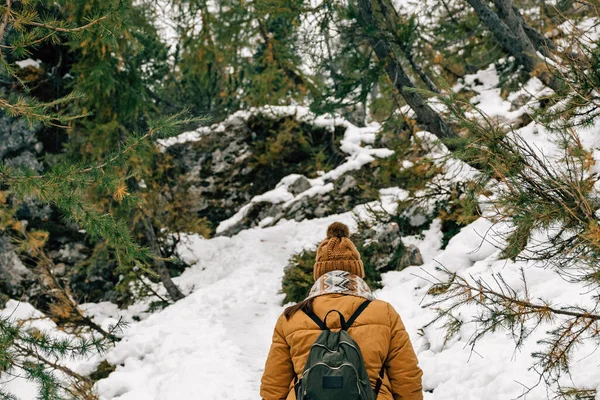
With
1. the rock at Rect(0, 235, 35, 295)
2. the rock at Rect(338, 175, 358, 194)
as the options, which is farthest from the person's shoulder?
the rock at Rect(0, 235, 35, 295)

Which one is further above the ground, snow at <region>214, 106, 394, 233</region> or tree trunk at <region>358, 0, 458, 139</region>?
snow at <region>214, 106, 394, 233</region>

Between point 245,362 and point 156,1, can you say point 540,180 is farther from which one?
point 156,1

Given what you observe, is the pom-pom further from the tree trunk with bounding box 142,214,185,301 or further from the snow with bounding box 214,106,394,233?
the snow with bounding box 214,106,394,233

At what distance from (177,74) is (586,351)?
11811 millimetres

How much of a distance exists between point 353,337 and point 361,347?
0.08m

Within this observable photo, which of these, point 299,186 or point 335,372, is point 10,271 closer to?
point 299,186

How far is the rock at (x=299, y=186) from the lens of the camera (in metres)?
15.9

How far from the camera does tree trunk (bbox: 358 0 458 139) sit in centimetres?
883

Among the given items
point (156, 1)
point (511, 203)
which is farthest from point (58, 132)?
point (511, 203)

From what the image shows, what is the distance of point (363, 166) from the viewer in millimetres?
15203

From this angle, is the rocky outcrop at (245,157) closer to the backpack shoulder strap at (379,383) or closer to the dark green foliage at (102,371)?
the dark green foliage at (102,371)

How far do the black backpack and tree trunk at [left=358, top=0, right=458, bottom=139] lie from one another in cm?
663

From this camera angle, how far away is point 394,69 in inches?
364

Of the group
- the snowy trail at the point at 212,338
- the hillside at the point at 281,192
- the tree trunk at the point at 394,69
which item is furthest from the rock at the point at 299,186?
the tree trunk at the point at 394,69
